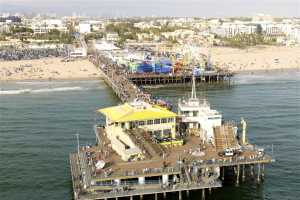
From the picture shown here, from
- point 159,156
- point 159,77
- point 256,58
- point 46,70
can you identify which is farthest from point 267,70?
point 159,156

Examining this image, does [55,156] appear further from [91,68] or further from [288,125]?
[91,68]

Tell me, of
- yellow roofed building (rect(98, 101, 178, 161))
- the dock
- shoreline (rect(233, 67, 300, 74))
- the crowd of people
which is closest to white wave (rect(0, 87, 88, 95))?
shoreline (rect(233, 67, 300, 74))

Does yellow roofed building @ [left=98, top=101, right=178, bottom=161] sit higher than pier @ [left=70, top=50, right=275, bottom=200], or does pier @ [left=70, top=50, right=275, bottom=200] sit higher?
yellow roofed building @ [left=98, top=101, right=178, bottom=161]

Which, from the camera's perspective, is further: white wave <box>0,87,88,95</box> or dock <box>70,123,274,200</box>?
white wave <box>0,87,88,95</box>

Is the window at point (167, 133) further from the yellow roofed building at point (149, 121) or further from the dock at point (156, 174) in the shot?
the dock at point (156, 174)

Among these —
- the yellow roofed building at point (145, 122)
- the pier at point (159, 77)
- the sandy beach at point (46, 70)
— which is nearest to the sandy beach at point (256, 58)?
the pier at point (159, 77)

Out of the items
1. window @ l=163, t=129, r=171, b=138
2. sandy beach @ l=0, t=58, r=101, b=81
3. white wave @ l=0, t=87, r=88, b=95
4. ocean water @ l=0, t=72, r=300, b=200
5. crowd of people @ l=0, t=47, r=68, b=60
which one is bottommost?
ocean water @ l=0, t=72, r=300, b=200

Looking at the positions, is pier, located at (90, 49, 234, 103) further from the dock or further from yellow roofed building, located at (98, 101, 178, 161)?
the dock

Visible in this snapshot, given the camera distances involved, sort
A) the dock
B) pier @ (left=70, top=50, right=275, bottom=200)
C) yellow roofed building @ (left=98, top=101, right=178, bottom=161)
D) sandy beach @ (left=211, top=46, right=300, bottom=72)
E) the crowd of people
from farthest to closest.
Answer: the crowd of people, sandy beach @ (left=211, top=46, right=300, bottom=72), yellow roofed building @ (left=98, top=101, right=178, bottom=161), pier @ (left=70, top=50, right=275, bottom=200), the dock
